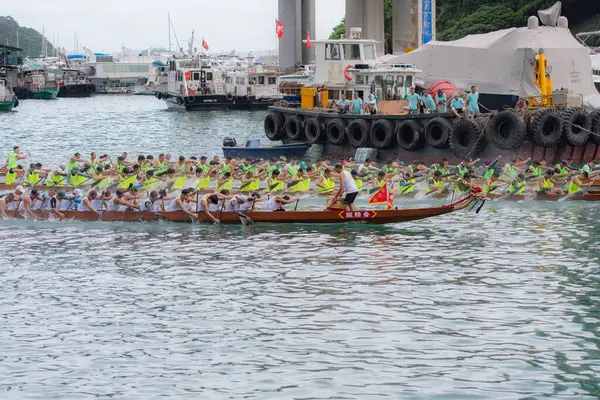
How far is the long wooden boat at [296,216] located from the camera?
2672cm

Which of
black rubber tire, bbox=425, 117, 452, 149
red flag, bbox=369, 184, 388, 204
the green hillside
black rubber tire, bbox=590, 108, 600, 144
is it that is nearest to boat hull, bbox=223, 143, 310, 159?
black rubber tire, bbox=425, 117, 452, 149

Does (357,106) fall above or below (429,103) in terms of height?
below

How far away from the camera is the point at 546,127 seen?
38.2 m

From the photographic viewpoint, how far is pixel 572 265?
2345 centimetres

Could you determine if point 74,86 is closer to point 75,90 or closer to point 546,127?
point 75,90

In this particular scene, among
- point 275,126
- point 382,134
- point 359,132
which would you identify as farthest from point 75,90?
point 382,134

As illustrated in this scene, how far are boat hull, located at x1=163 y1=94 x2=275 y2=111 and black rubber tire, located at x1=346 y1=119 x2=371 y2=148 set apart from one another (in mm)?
44773

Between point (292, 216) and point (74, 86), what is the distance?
4710 inches

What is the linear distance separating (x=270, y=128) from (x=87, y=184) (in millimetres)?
18959

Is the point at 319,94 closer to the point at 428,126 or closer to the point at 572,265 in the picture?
the point at 428,126

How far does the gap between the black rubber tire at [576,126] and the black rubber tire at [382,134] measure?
8.03m

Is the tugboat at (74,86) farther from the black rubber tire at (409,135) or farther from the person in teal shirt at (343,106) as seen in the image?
the black rubber tire at (409,135)

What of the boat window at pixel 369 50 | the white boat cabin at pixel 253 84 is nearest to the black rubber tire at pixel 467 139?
the boat window at pixel 369 50

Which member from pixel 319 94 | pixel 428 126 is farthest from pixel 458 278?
pixel 319 94
